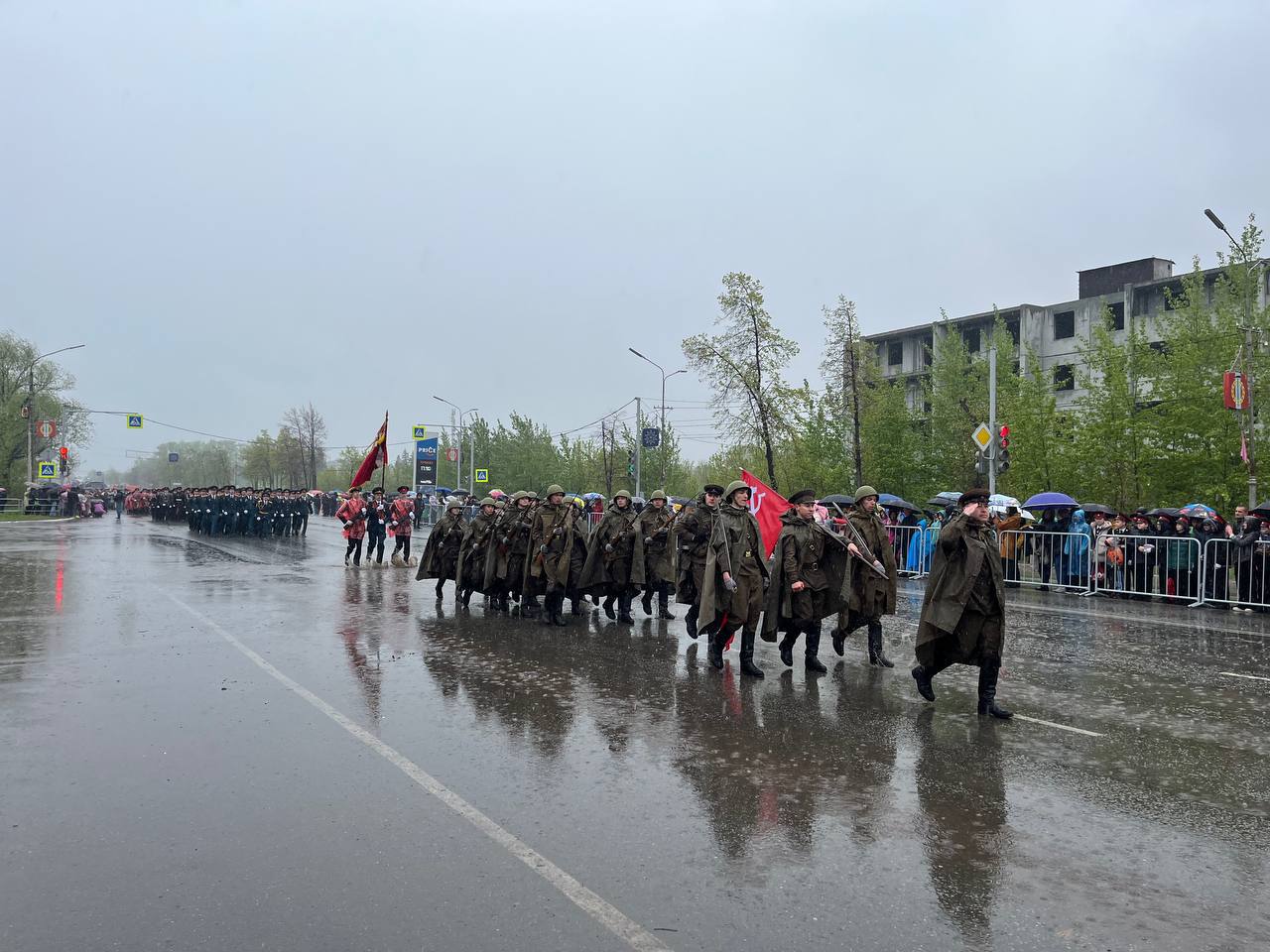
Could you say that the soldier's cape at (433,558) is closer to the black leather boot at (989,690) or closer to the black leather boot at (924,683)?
the black leather boot at (924,683)

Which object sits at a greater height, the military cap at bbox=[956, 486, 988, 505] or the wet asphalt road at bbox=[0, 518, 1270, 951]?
the military cap at bbox=[956, 486, 988, 505]

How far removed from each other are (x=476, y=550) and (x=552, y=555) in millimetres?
1828

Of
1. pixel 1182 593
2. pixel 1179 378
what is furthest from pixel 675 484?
pixel 1182 593

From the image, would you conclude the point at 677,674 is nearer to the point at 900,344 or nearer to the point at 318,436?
the point at 900,344

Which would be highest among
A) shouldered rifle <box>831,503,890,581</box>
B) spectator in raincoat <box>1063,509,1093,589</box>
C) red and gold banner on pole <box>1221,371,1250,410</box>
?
red and gold banner on pole <box>1221,371,1250,410</box>

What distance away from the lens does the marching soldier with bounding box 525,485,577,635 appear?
1250cm

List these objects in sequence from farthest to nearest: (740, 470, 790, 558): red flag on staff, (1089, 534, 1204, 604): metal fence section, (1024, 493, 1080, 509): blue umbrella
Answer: (1024, 493, 1080, 509): blue umbrella < (1089, 534, 1204, 604): metal fence section < (740, 470, 790, 558): red flag on staff

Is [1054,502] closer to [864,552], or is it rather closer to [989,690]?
[864,552]

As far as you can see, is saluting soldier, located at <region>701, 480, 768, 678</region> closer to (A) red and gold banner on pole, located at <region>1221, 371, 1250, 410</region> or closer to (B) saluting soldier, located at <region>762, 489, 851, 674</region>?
(B) saluting soldier, located at <region>762, 489, 851, 674</region>

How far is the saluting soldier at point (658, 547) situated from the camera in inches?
503

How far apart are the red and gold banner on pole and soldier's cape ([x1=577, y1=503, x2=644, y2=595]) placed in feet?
49.9

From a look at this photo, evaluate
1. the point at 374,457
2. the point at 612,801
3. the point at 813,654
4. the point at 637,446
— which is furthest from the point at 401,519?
the point at 637,446

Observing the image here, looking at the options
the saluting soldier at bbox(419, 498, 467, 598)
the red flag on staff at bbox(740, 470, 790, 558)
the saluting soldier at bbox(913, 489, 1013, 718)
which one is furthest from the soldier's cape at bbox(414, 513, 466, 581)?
the saluting soldier at bbox(913, 489, 1013, 718)

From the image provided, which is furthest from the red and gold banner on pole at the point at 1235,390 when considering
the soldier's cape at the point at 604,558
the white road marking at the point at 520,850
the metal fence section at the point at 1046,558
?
the white road marking at the point at 520,850
